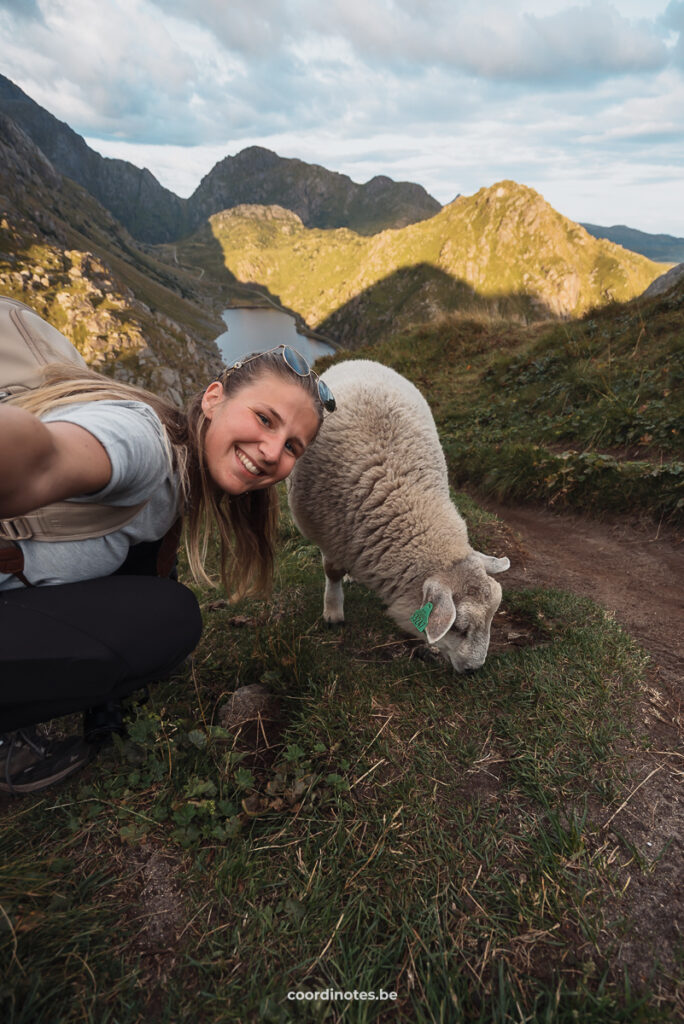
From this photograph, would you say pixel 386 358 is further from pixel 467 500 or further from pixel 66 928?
pixel 66 928

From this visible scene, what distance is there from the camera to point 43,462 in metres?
1.46

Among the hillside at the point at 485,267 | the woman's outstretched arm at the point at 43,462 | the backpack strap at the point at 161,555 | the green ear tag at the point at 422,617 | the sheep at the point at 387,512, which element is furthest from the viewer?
the hillside at the point at 485,267

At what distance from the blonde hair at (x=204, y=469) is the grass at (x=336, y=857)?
58cm

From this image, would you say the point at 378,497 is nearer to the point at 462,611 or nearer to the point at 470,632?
the point at 462,611

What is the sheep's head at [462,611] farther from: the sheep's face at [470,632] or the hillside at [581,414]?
the hillside at [581,414]

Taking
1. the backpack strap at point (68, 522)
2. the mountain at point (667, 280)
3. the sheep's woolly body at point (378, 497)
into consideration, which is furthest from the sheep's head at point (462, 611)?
the mountain at point (667, 280)

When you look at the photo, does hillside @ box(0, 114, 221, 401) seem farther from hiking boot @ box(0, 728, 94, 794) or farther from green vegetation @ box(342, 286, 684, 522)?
hiking boot @ box(0, 728, 94, 794)

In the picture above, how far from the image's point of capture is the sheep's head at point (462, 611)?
334cm

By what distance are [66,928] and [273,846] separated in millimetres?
790

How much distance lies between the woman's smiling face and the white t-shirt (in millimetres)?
270

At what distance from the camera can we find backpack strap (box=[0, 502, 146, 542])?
75.5 inches

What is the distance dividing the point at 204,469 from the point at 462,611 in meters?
2.18

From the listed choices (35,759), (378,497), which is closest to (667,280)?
(378,497)

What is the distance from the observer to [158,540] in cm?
274
